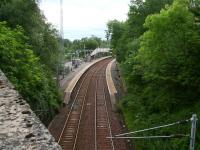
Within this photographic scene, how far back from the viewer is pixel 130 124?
37.4 metres

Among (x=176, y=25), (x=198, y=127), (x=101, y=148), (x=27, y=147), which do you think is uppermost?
(x=176, y=25)

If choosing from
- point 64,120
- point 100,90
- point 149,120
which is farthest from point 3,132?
point 100,90

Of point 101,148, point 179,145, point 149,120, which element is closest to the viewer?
point 179,145

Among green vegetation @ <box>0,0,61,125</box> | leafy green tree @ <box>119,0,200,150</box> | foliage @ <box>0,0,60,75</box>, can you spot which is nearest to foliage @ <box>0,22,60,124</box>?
green vegetation @ <box>0,0,61,125</box>

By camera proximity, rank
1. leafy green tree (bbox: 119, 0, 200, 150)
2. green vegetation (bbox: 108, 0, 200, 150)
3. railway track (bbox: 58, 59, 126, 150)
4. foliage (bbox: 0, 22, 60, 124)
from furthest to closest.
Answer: railway track (bbox: 58, 59, 126, 150) < leafy green tree (bbox: 119, 0, 200, 150) < green vegetation (bbox: 108, 0, 200, 150) < foliage (bbox: 0, 22, 60, 124)

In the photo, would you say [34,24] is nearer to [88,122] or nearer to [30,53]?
[30,53]

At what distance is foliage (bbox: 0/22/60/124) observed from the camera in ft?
96.7

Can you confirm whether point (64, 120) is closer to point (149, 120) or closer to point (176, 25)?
point (149, 120)

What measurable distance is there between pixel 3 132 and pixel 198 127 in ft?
66.1

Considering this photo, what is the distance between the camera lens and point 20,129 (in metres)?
8.51

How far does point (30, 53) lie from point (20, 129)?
2928cm

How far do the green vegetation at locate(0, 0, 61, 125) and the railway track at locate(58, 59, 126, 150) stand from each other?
7.69 feet

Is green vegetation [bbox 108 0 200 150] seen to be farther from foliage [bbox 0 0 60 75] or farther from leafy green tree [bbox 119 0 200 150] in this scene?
foliage [bbox 0 0 60 75]

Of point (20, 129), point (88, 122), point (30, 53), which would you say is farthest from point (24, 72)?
point (20, 129)
